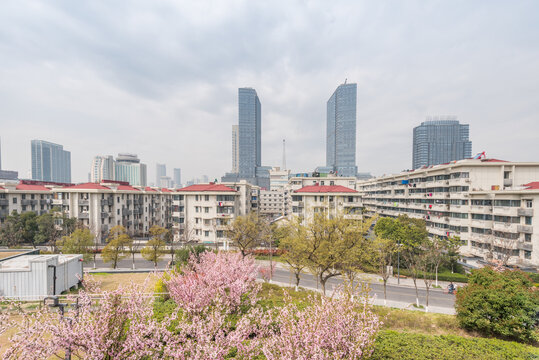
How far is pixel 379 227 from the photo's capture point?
39.9m

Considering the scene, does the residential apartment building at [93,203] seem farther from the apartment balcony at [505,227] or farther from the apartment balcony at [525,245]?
the apartment balcony at [525,245]

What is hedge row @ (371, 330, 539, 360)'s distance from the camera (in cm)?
961

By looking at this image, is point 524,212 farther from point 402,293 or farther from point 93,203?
point 93,203

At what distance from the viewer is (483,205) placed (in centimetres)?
3756

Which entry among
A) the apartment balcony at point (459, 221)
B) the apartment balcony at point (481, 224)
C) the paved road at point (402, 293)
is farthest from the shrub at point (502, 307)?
the apartment balcony at point (459, 221)

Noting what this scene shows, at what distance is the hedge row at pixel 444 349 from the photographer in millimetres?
9605

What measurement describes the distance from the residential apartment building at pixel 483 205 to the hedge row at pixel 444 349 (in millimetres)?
29481

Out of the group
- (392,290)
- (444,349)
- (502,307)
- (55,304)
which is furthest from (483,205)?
(55,304)

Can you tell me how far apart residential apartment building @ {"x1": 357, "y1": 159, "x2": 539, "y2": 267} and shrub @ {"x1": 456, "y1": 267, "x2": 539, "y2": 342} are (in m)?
24.6

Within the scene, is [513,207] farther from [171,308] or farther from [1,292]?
[1,292]

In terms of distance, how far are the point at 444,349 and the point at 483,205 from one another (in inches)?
1539

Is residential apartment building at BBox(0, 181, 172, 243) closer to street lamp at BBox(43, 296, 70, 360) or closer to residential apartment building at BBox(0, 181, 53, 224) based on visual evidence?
residential apartment building at BBox(0, 181, 53, 224)

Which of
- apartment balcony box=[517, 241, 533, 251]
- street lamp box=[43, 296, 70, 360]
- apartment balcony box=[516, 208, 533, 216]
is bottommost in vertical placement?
apartment balcony box=[517, 241, 533, 251]

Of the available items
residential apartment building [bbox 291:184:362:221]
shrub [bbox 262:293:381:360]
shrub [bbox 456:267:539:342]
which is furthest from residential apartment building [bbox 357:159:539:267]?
shrub [bbox 262:293:381:360]
